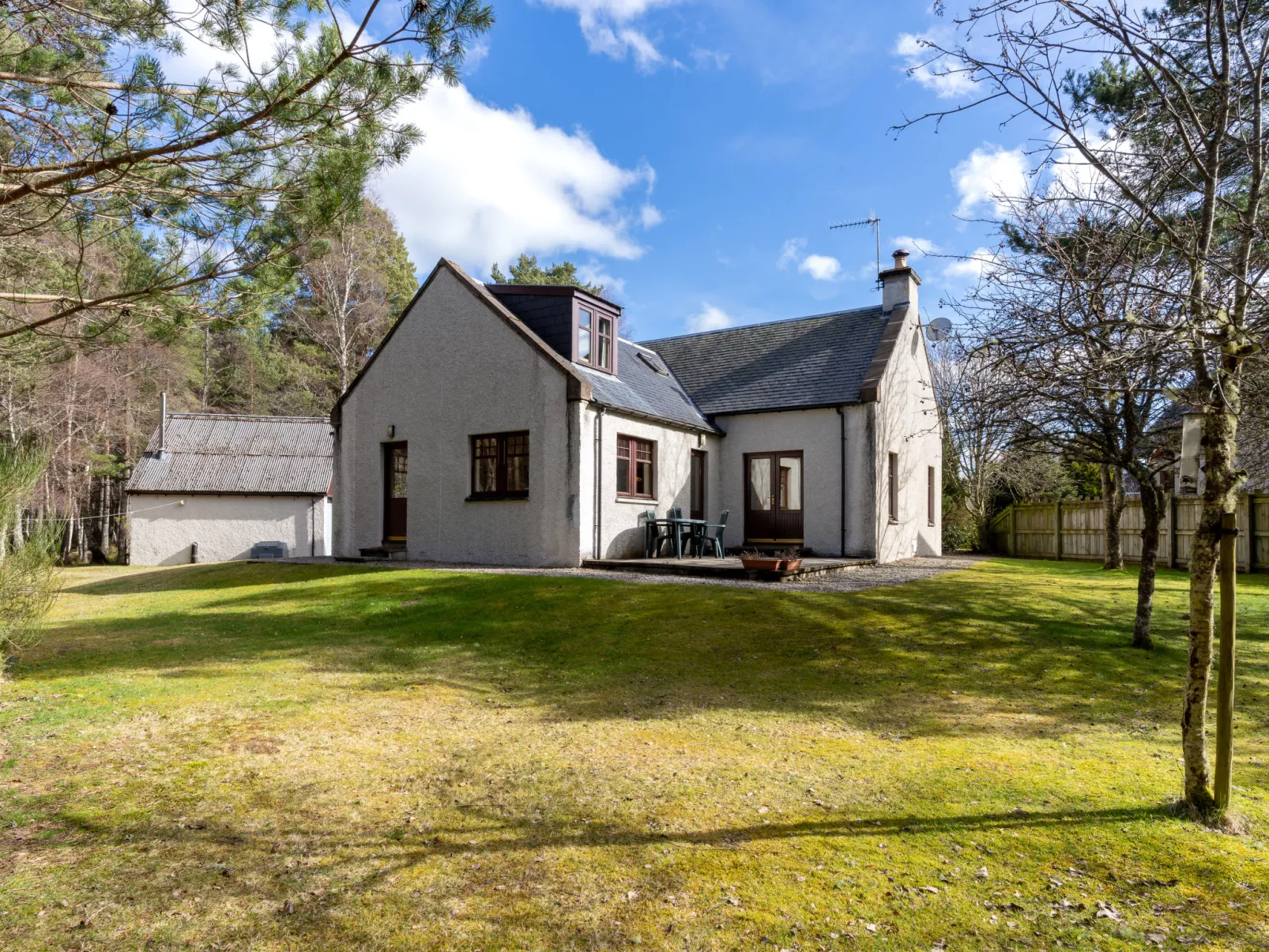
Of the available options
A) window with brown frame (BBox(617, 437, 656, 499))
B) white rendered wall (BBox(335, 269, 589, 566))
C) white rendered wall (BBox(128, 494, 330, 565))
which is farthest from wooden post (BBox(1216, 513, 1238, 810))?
white rendered wall (BBox(128, 494, 330, 565))

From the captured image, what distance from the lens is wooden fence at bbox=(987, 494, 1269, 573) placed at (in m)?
17.9

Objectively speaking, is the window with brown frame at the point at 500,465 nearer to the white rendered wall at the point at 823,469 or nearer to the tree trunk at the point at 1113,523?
the white rendered wall at the point at 823,469

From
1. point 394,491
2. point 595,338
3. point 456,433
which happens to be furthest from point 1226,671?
point 394,491

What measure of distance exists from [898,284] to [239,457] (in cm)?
2476

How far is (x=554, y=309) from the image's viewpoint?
56.3 ft

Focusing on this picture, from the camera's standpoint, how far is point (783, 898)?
3.61 metres

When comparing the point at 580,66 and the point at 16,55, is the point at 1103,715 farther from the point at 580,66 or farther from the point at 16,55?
the point at 580,66

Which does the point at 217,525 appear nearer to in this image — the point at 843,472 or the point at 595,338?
the point at 595,338

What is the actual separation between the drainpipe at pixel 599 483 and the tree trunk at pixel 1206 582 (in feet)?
38.9

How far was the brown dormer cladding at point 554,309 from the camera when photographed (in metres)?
16.9

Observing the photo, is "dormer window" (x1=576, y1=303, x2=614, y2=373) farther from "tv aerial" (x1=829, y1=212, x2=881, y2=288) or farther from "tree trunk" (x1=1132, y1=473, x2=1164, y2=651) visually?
"tree trunk" (x1=1132, y1=473, x2=1164, y2=651)

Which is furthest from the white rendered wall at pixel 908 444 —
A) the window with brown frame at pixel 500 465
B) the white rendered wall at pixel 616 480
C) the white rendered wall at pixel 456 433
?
the window with brown frame at pixel 500 465

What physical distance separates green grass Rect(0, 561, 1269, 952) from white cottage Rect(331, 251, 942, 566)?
6.36 meters

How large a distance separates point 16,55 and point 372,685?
246 inches
